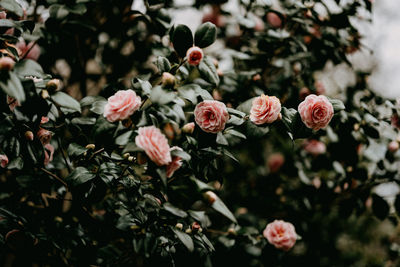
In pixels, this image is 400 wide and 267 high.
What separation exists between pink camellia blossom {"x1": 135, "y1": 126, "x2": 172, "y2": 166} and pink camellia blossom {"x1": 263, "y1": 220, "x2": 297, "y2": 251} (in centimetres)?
82

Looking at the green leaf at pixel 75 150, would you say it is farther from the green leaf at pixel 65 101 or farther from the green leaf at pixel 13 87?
the green leaf at pixel 13 87

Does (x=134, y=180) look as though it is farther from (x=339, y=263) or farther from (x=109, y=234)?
(x=339, y=263)

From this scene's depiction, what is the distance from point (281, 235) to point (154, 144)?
89cm

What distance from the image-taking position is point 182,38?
3.37 feet

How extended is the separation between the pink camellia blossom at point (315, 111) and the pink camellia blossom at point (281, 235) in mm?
614

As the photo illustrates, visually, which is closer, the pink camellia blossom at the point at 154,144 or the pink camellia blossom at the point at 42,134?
the pink camellia blossom at the point at 154,144

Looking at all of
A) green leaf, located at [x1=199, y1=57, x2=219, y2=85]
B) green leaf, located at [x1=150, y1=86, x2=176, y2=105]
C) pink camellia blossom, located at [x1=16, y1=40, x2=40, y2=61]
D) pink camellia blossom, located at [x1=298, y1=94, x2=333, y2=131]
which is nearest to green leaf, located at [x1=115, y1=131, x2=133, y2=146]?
green leaf, located at [x1=150, y1=86, x2=176, y2=105]

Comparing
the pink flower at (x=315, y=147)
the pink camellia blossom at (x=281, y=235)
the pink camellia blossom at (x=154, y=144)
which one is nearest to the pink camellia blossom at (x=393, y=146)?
the pink flower at (x=315, y=147)

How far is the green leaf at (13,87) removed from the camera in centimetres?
73

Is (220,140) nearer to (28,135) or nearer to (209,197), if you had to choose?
(209,197)

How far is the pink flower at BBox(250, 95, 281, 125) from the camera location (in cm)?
96

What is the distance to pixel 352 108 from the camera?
1695 mm

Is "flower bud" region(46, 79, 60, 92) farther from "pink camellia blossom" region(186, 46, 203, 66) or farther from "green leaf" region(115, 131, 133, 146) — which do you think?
"pink camellia blossom" region(186, 46, 203, 66)

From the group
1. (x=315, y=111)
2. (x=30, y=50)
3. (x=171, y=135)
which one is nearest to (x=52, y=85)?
(x=171, y=135)
